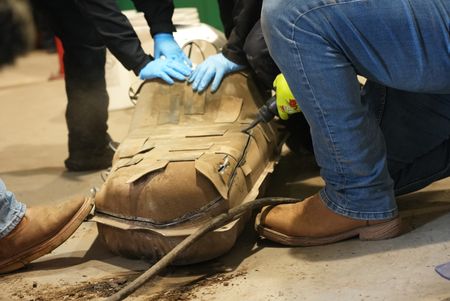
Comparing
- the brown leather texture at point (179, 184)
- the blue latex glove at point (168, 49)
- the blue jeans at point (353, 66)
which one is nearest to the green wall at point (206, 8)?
the blue latex glove at point (168, 49)

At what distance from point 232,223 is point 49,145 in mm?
1429

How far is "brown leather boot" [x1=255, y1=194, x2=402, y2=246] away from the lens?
1389 mm

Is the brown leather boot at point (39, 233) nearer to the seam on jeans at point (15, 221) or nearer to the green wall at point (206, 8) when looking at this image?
the seam on jeans at point (15, 221)

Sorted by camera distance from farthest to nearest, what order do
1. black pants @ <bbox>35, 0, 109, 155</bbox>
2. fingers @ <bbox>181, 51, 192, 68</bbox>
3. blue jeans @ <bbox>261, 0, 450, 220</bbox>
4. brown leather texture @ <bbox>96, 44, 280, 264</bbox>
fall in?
1. black pants @ <bbox>35, 0, 109, 155</bbox>
2. fingers @ <bbox>181, 51, 192, 68</bbox>
3. brown leather texture @ <bbox>96, 44, 280, 264</bbox>
4. blue jeans @ <bbox>261, 0, 450, 220</bbox>

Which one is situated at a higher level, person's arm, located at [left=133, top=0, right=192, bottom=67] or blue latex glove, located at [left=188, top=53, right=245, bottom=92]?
person's arm, located at [left=133, top=0, right=192, bottom=67]

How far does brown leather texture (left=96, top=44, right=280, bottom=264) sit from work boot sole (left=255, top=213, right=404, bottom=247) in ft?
0.31

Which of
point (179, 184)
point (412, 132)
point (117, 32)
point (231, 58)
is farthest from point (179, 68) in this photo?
point (412, 132)

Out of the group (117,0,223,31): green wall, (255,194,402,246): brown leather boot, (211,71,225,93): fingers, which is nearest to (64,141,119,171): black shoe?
(211,71,225,93): fingers

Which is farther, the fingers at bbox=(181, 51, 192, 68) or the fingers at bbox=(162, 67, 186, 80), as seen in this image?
the fingers at bbox=(181, 51, 192, 68)

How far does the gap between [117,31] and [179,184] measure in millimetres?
740

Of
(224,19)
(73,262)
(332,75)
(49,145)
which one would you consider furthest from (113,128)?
(332,75)

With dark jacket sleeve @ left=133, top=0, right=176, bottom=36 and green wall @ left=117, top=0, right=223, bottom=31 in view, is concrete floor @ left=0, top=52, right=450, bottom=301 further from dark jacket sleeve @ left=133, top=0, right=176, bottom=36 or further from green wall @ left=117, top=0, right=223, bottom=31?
green wall @ left=117, top=0, right=223, bottom=31

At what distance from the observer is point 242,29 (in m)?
1.80

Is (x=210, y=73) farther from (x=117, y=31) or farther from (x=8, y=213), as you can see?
(x=8, y=213)
